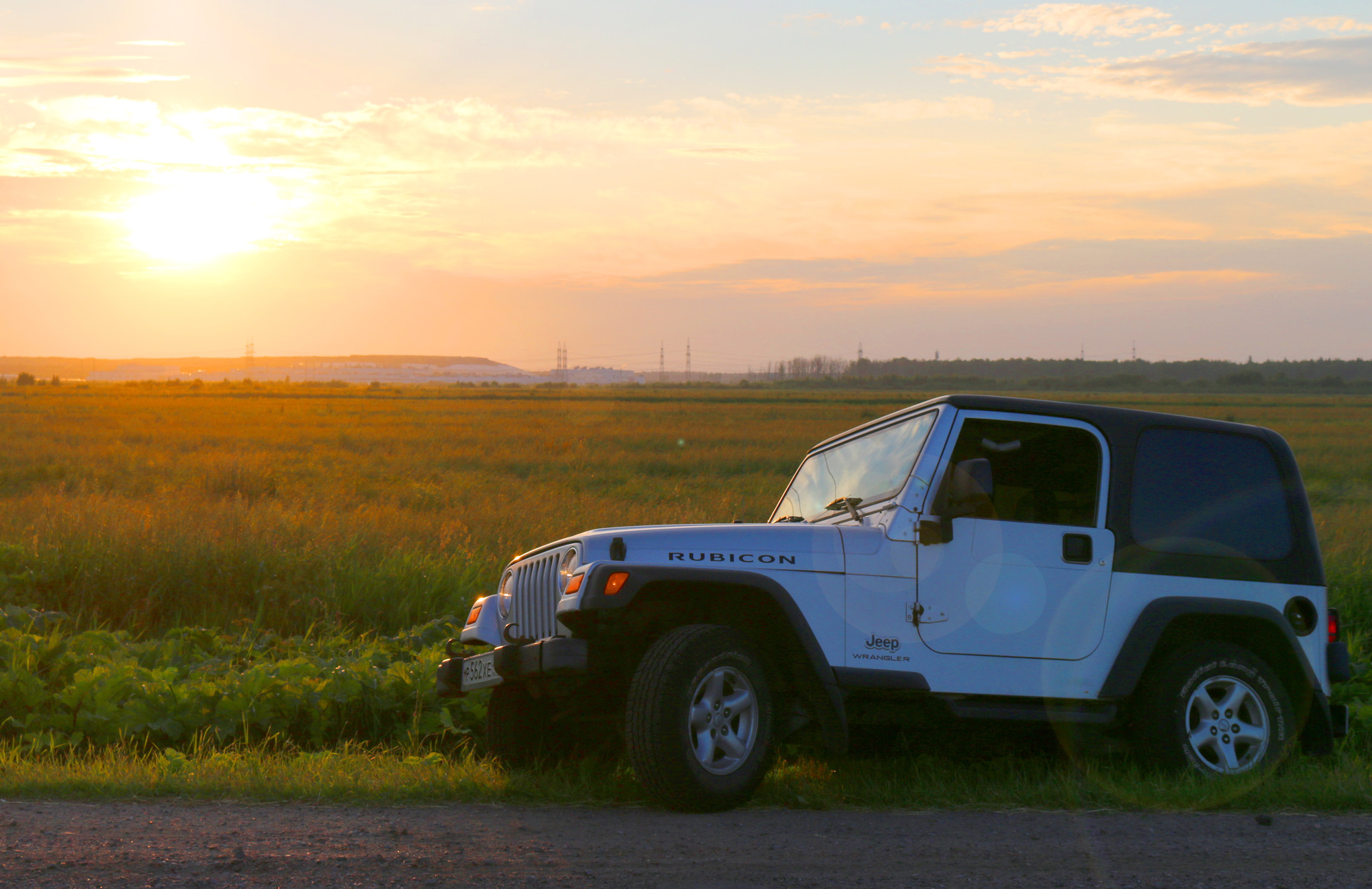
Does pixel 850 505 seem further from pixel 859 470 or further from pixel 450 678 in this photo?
pixel 450 678

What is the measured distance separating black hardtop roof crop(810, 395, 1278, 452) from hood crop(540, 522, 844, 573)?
0.86 m

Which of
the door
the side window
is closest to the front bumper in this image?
the door

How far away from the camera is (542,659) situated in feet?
15.7

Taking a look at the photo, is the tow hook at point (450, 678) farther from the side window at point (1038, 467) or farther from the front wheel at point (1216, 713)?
the front wheel at point (1216, 713)

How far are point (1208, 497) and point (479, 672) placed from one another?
3.97 m

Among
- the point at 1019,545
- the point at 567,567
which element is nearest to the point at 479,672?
the point at 567,567

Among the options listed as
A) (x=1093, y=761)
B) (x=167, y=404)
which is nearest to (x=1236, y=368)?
(x=167, y=404)

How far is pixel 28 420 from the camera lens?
123 feet

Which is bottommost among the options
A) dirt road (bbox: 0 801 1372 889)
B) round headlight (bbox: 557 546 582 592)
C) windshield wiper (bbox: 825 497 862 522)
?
dirt road (bbox: 0 801 1372 889)

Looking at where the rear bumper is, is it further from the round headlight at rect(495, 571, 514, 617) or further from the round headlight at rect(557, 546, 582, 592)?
the round headlight at rect(495, 571, 514, 617)

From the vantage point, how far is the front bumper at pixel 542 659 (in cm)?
472

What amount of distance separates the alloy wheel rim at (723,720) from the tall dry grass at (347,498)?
5463mm

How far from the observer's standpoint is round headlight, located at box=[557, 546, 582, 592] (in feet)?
16.2

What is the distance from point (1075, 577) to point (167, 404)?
55.3 meters
